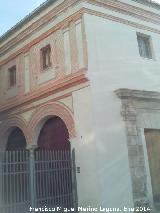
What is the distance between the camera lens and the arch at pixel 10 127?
1291 cm

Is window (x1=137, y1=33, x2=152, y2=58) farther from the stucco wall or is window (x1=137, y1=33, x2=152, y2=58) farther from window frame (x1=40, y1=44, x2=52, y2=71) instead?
window frame (x1=40, y1=44, x2=52, y2=71)

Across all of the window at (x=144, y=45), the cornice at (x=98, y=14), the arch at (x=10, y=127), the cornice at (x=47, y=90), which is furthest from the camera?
the arch at (x=10, y=127)

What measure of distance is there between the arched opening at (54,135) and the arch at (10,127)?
23.9 inches

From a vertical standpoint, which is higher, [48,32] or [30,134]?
[48,32]

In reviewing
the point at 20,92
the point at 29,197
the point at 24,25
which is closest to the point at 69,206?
the point at 29,197

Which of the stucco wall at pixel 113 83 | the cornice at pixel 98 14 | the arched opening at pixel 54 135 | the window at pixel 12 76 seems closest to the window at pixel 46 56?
the cornice at pixel 98 14

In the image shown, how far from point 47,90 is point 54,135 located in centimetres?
173

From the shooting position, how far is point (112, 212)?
9.55m

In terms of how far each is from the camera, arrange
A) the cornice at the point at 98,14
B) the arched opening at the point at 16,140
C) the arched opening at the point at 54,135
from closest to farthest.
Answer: the cornice at the point at 98,14 → the arched opening at the point at 54,135 → the arched opening at the point at 16,140

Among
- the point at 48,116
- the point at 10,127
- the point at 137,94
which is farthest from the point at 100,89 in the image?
the point at 10,127

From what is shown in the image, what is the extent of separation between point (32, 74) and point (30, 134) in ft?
7.62

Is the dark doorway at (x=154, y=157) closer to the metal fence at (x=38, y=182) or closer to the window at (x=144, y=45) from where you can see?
the metal fence at (x=38, y=182)

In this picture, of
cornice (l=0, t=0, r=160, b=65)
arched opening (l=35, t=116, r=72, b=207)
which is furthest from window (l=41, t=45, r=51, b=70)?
arched opening (l=35, t=116, r=72, b=207)

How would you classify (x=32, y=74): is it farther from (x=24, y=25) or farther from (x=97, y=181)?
(x=97, y=181)
